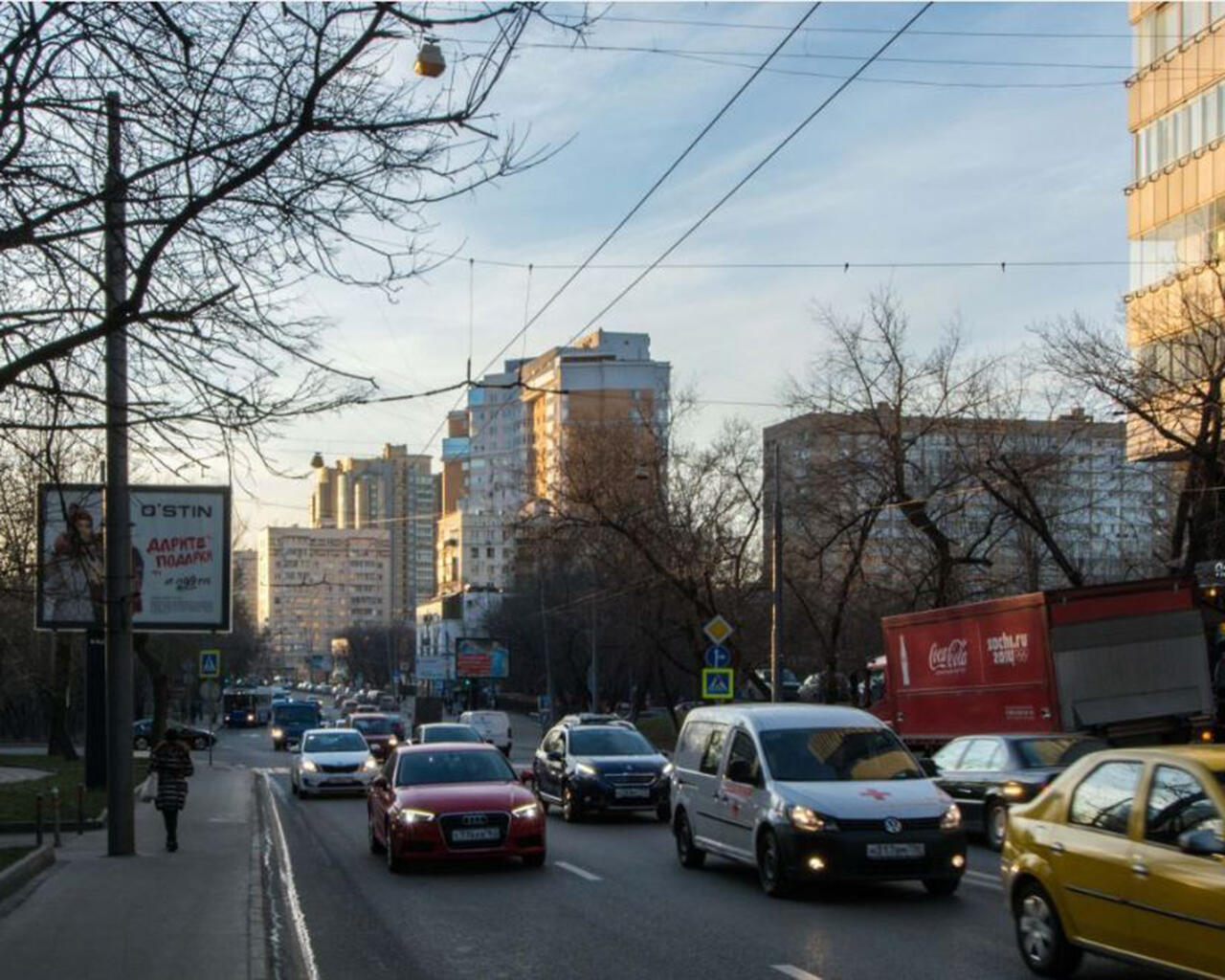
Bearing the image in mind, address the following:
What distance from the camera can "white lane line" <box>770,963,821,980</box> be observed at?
32.9ft

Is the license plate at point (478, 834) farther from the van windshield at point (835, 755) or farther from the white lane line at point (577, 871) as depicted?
the van windshield at point (835, 755)

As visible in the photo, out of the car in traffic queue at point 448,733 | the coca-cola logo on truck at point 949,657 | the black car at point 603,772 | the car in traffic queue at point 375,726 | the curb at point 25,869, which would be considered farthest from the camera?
the car in traffic queue at point 375,726

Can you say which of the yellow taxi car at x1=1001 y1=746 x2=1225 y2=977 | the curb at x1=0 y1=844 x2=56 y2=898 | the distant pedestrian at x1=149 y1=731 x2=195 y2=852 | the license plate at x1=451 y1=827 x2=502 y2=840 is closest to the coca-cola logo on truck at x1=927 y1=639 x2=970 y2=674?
the license plate at x1=451 y1=827 x2=502 y2=840

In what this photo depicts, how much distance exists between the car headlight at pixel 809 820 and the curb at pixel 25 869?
7426 mm

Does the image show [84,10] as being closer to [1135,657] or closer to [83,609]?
[83,609]

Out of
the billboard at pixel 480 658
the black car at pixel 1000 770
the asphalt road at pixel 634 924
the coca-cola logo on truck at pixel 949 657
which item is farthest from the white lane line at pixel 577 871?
the billboard at pixel 480 658

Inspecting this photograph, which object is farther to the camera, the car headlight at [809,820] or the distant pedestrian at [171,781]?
the distant pedestrian at [171,781]

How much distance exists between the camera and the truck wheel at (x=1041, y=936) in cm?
952

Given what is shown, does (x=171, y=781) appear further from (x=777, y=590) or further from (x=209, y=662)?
(x=209, y=662)

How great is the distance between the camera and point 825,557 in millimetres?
48688

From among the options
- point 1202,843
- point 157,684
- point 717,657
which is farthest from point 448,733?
point 1202,843

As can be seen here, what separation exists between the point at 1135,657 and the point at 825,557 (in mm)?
24715

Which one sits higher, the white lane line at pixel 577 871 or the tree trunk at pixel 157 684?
the tree trunk at pixel 157 684

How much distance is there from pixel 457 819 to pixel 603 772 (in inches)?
270
